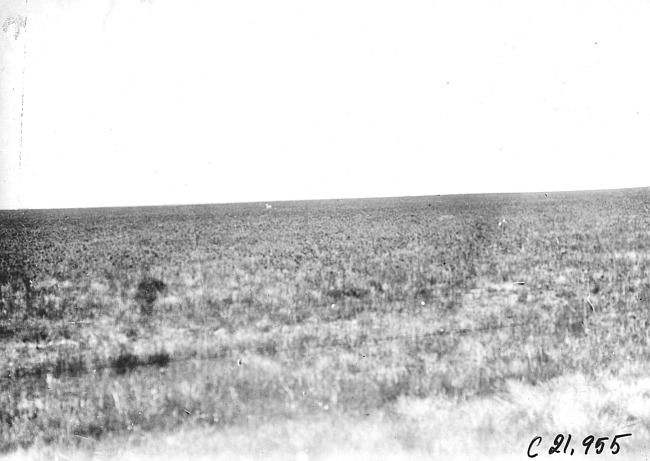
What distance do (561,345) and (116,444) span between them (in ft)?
15.6

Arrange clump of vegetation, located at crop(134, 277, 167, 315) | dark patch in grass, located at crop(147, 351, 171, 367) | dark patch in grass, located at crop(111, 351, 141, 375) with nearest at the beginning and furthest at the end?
dark patch in grass, located at crop(111, 351, 141, 375), dark patch in grass, located at crop(147, 351, 171, 367), clump of vegetation, located at crop(134, 277, 167, 315)

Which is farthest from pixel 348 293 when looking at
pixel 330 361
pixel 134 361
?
pixel 134 361

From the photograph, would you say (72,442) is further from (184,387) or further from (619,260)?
(619,260)

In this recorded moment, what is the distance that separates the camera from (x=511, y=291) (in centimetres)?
1016

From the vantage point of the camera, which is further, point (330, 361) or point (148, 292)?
point (148, 292)

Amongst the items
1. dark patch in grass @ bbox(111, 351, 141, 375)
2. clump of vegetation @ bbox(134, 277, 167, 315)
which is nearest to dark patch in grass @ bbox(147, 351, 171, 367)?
dark patch in grass @ bbox(111, 351, 141, 375)

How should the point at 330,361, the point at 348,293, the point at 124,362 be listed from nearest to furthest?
the point at 330,361, the point at 124,362, the point at 348,293

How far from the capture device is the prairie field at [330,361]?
4141 mm

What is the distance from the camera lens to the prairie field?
13.6 ft

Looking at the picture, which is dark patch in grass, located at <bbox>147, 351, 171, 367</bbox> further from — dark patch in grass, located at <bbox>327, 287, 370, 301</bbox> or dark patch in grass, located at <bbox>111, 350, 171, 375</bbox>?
dark patch in grass, located at <bbox>327, 287, 370, 301</bbox>

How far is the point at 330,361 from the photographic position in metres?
5.98

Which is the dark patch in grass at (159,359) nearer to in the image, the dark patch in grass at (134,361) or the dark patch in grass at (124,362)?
the dark patch in grass at (134,361)

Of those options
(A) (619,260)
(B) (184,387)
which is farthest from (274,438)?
(A) (619,260)

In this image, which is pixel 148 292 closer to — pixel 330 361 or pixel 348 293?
pixel 348 293
